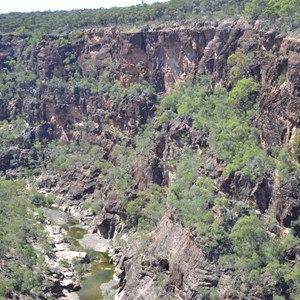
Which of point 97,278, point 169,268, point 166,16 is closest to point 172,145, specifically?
point 97,278

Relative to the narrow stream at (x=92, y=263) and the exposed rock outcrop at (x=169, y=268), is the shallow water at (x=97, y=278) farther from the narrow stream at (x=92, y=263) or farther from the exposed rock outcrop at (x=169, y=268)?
the exposed rock outcrop at (x=169, y=268)

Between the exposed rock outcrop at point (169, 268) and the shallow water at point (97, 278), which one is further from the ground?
the exposed rock outcrop at point (169, 268)

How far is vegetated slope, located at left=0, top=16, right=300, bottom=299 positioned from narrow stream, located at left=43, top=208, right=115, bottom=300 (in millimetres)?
2593

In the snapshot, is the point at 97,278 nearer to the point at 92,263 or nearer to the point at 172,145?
the point at 92,263

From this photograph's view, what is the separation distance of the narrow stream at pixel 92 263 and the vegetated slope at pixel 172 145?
2.59 metres

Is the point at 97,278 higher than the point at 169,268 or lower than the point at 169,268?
lower

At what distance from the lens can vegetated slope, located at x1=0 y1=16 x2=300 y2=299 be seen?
58.2m

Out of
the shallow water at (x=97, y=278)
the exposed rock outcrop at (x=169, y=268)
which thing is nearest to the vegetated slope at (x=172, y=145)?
the exposed rock outcrop at (x=169, y=268)

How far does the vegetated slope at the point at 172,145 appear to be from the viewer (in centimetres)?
5822

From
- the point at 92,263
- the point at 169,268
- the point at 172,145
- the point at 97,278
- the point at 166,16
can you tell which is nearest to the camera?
the point at 169,268

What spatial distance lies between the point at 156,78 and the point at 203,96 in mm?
22543

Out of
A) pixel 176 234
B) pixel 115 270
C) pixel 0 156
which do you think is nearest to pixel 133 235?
pixel 115 270

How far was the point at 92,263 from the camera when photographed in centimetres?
7944

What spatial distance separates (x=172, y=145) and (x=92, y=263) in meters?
19.1
